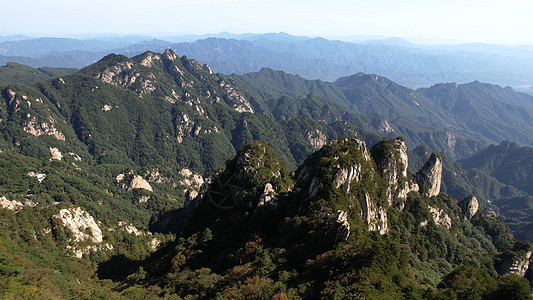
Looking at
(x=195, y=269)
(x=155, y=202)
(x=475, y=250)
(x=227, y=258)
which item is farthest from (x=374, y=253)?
(x=155, y=202)

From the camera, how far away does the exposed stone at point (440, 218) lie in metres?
82.8

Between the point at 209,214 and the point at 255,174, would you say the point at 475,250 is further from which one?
the point at 209,214

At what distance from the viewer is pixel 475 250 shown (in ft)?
275

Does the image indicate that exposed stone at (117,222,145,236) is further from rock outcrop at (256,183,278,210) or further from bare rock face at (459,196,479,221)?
bare rock face at (459,196,479,221)

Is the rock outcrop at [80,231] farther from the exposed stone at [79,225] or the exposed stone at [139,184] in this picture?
the exposed stone at [139,184]

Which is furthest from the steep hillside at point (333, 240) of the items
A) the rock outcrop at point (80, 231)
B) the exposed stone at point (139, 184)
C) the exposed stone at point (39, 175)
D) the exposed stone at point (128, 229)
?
the exposed stone at point (139, 184)

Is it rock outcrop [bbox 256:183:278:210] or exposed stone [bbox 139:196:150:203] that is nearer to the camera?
rock outcrop [bbox 256:183:278:210]

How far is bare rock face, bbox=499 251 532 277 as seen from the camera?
231 ft

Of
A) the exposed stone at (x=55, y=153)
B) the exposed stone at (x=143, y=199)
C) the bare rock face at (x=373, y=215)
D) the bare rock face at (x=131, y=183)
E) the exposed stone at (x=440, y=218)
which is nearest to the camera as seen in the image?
the bare rock face at (x=373, y=215)

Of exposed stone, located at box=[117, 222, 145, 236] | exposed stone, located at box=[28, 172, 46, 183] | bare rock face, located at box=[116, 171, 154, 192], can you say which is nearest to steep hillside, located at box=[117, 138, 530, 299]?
exposed stone, located at box=[117, 222, 145, 236]

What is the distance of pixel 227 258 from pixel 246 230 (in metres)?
7.82

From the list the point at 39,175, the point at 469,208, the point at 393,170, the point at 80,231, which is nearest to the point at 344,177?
the point at 393,170

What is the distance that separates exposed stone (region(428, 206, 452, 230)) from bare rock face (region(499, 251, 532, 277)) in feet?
48.7

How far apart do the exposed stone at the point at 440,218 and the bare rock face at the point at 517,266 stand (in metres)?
14.8
